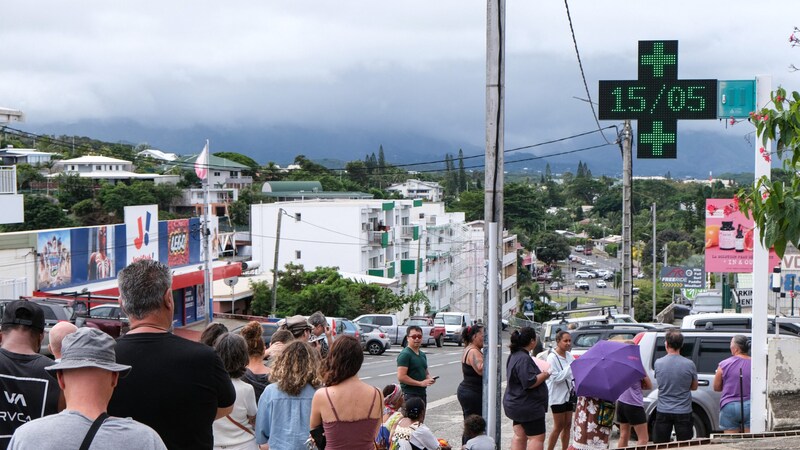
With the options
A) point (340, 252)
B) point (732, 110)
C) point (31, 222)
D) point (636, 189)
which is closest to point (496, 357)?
point (732, 110)

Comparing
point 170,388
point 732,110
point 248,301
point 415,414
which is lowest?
point 248,301

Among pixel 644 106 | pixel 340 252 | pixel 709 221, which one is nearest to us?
pixel 644 106

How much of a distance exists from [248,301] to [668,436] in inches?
1829

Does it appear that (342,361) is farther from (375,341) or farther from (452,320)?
(452,320)

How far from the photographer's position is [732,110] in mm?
13094

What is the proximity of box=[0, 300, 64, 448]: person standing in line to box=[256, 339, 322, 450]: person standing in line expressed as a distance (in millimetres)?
1967

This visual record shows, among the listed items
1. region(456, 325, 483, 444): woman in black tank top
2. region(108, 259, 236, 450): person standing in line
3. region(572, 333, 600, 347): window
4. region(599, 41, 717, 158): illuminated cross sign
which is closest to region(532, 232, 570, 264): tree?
region(572, 333, 600, 347): window

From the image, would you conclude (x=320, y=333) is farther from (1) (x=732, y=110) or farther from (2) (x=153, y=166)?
(2) (x=153, y=166)

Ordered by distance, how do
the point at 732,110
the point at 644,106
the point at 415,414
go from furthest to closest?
the point at 644,106 → the point at 732,110 → the point at 415,414

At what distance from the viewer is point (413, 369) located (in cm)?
1152

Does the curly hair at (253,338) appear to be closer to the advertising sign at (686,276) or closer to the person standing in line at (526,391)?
the person standing in line at (526,391)

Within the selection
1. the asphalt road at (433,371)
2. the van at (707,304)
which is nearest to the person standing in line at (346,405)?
the asphalt road at (433,371)

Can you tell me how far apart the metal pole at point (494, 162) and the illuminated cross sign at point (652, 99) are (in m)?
3.43

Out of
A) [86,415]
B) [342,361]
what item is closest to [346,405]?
[342,361]
